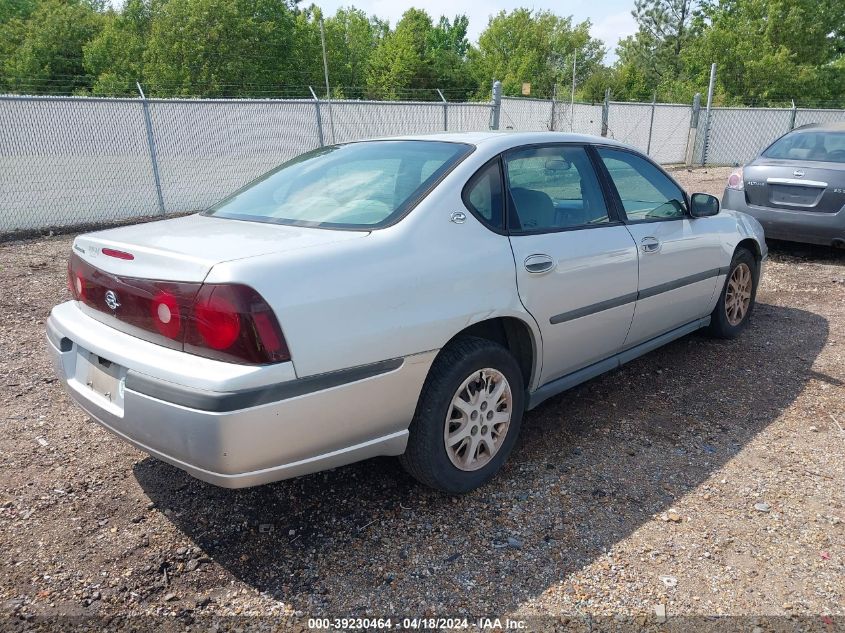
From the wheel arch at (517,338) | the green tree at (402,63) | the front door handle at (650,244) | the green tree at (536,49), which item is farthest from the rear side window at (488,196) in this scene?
the green tree at (536,49)

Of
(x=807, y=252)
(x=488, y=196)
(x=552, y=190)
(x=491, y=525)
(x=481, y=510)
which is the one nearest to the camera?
(x=491, y=525)

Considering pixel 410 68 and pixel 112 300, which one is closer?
pixel 112 300

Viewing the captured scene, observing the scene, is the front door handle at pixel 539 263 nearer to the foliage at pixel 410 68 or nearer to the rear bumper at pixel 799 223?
the rear bumper at pixel 799 223

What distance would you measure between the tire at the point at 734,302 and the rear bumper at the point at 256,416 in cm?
305

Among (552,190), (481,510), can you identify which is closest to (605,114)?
(552,190)

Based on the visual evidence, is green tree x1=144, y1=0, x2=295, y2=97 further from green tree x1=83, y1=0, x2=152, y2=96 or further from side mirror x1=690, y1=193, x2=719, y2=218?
side mirror x1=690, y1=193, x2=719, y2=218

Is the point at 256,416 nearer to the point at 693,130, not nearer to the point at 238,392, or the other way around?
the point at 238,392

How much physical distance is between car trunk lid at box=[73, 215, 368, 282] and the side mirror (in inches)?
102

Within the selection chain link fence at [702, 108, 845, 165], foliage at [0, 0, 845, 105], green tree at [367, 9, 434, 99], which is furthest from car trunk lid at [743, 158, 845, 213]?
green tree at [367, 9, 434, 99]

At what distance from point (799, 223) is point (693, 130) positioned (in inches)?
555

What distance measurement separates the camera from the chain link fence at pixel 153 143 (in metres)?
9.27

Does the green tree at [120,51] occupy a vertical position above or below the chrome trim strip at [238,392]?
above

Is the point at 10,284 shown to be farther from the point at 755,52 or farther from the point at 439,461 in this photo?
the point at 755,52

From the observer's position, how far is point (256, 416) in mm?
2176
